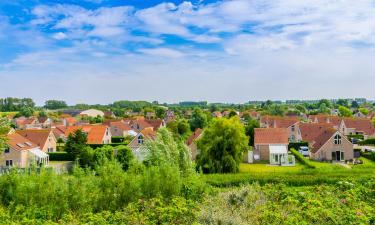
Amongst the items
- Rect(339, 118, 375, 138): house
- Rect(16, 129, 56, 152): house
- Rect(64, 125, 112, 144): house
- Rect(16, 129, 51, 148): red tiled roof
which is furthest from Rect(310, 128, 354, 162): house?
Rect(16, 129, 51, 148): red tiled roof

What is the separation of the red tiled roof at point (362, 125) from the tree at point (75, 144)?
A: 4730 cm

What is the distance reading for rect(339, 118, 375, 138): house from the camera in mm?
60312

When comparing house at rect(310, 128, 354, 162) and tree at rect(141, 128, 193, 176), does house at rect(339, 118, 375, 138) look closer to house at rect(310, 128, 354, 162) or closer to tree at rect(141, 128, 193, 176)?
house at rect(310, 128, 354, 162)

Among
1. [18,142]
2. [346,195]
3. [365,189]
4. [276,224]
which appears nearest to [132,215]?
[276,224]

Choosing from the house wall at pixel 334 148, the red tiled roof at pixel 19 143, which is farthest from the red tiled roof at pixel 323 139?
the red tiled roof at pixel 19 143

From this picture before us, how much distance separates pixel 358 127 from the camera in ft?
203

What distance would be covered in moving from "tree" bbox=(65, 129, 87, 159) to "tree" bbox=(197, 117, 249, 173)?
670 inches

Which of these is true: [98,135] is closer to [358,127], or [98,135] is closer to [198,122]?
[198,122]

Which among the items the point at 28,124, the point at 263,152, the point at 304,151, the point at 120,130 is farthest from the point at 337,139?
the point at 28,124

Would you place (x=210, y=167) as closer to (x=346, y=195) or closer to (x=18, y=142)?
(x=346, y=195)

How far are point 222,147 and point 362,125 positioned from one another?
4213 cm

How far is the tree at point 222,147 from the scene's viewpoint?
99.6 ft

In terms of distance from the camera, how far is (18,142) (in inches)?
1538

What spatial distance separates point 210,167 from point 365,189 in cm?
1922
